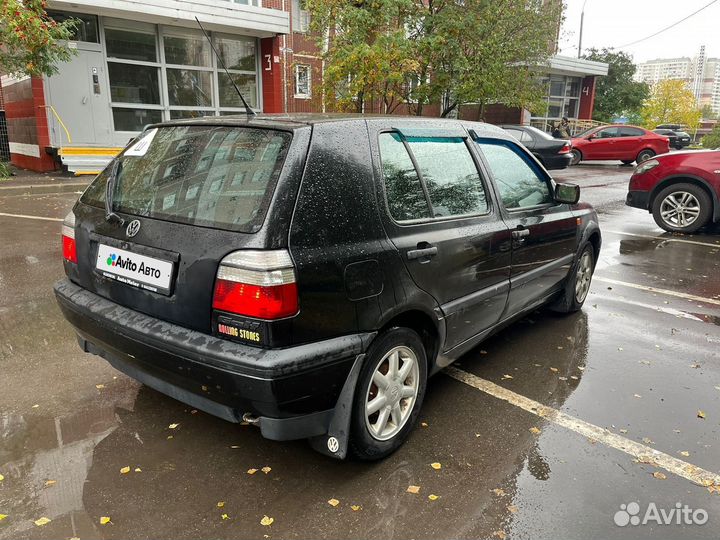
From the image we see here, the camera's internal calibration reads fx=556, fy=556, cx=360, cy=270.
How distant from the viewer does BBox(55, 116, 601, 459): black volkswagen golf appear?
233 centimetres

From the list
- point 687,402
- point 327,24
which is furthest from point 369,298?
point 327,24

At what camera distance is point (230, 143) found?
2668mm

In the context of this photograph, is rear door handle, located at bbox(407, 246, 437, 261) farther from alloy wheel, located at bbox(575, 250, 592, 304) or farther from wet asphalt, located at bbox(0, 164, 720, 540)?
alloy wheel, located at bbox(575, 250, 592, 304)

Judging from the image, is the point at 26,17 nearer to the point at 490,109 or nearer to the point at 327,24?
the point at 327,24

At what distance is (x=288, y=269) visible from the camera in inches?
90.2

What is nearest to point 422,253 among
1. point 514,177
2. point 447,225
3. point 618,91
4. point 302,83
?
point 447,225

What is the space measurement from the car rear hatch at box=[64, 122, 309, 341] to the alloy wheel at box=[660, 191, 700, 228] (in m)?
8.30

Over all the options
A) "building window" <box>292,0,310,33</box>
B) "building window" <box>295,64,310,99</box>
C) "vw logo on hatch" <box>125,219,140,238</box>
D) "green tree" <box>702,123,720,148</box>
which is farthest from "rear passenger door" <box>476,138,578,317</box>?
"green tree" <box>702,123,720,148</box>

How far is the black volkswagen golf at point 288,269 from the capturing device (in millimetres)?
2326

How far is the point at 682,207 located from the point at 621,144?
14.0 metres

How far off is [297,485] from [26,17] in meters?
11.5

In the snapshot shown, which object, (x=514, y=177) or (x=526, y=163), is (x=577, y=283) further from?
(x=514, y=177)

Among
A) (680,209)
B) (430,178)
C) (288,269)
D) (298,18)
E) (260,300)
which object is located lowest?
(680,209)

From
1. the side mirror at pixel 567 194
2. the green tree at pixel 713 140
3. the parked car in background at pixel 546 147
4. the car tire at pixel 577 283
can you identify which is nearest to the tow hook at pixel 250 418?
the side mirror at pixel 567 194
